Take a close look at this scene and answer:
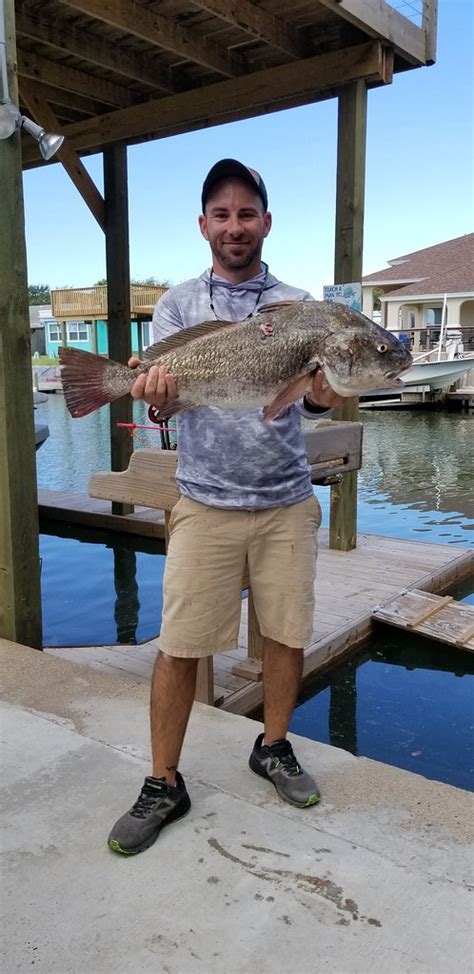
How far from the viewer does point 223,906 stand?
1.88 meters

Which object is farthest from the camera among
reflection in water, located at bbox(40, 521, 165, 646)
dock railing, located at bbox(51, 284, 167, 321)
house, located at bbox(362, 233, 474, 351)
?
dock railing, located at bbox(51, 284, 167, 321)

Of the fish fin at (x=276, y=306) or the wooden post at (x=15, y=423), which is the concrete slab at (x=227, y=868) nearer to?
the wooden post at (x=15, y=423)

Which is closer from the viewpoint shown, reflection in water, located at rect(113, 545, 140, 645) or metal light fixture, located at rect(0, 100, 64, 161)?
metal light fixture, located at rect(0, 100, 64, 161)

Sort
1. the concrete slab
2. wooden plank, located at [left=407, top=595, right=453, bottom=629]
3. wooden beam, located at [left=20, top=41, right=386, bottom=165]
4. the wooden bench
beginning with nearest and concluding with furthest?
the concrete slab < the wooden bench < wooden plank, located at [left=407, top=595, right=453, bottom=629] < wooden beam, located at [left=20, top=41, right=386, bottom=165]

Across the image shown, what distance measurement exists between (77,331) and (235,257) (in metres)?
39.1

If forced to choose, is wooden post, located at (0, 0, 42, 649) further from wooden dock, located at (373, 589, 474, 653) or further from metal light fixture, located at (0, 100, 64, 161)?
wooden dock, located at (373, 589, 474, 653)

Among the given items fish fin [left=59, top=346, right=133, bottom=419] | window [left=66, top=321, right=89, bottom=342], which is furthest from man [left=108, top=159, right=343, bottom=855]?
window [left=66, top=321, right=89, bottom=342]

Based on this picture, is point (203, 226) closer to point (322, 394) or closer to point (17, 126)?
point (322, 394)

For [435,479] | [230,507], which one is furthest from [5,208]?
[435,479]

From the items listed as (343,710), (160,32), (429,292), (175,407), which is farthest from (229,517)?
(429,292)

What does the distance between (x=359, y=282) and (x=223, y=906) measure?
484 centimetres

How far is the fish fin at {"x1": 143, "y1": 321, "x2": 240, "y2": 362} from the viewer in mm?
2195

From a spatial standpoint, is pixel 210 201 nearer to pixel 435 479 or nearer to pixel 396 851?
pixel 396 851

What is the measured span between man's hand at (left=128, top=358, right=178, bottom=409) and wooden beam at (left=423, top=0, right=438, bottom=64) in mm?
5196
